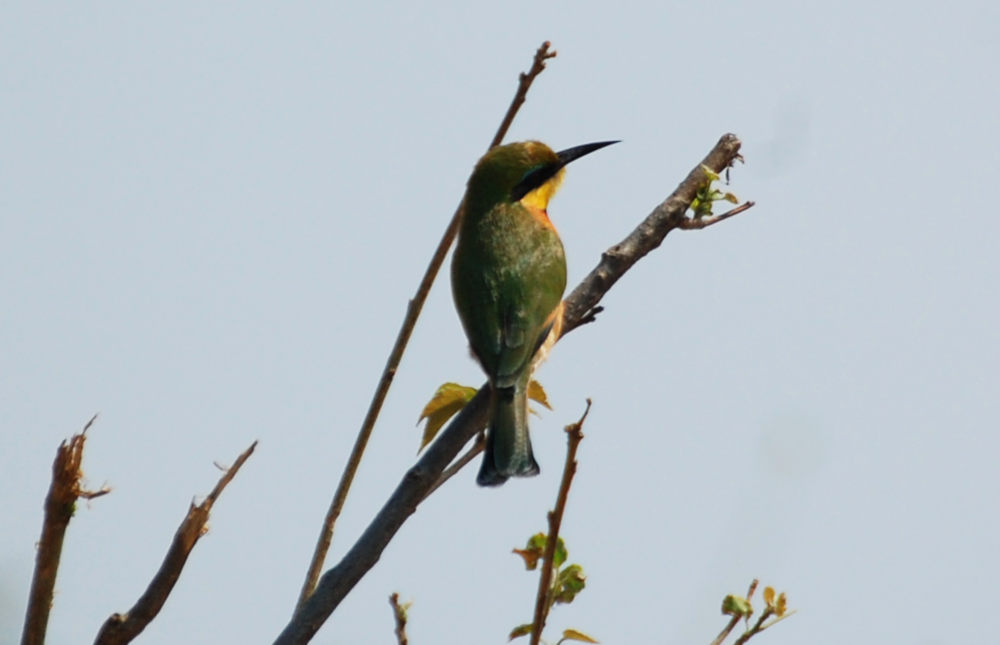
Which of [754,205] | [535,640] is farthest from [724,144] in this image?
[535,640]

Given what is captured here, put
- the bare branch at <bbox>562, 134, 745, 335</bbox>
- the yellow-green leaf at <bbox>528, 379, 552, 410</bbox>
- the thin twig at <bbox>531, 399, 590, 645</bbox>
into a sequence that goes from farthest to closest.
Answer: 1. the yellow-green leaf at <bbox>528, 379, 552, 410</bbox>
2. the bare branch at <bbox>562, 134, 745, 335</bbox>
3. the thin twig at <bbox>531, 399, 590, 645</bbox>

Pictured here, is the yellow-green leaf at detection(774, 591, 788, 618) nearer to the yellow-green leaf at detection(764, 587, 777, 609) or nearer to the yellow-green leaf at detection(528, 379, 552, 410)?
the yellow-green leaf at detection(764, 587, 777, 609)

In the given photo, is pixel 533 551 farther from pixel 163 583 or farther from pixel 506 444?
pixel 506 444

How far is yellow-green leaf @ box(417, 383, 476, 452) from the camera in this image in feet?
8.98

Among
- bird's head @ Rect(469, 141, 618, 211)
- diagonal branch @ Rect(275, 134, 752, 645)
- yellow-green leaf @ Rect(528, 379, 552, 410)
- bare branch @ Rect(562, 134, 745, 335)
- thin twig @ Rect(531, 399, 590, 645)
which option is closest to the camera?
thin twig @ Rect(531, 399, 590, 645)

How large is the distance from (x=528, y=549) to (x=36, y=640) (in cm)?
84

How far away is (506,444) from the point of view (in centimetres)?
321

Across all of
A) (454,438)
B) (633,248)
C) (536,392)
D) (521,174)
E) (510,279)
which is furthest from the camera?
(521,174)

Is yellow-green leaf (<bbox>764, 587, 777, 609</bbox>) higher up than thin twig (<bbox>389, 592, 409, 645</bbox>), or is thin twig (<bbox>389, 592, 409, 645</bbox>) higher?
yellow-green leaf (<bbox>764, 587, 777, 609</bbox>)

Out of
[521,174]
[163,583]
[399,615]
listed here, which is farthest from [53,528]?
[521,174]

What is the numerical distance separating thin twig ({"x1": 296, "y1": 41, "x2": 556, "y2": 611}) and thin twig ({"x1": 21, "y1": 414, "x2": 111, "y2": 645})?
1.42 ft

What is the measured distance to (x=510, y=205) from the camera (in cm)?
448

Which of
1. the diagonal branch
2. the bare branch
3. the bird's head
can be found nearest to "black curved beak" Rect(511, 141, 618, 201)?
the bird's head

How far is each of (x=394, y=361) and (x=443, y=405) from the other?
259mm
